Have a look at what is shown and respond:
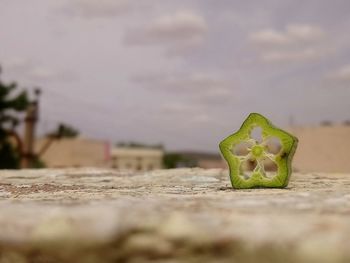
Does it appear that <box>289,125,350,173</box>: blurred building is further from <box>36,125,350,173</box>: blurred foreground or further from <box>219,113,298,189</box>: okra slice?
<box>219,113,298,189</box>: okra slice

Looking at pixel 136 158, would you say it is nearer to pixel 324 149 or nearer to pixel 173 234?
pixel 324 149

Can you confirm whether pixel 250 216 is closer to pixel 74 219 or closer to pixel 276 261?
pixel 276 261

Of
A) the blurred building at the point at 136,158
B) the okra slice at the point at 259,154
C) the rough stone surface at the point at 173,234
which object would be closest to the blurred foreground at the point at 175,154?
the blurred building at the point at 136,158

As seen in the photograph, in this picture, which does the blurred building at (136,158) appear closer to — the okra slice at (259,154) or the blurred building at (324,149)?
the blurred building at (324,149)

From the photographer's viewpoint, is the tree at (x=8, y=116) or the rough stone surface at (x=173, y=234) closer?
the rough stone surface at (x=173, y=234)

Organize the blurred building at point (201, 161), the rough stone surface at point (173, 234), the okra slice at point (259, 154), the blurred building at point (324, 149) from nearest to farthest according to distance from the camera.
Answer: the rough stone surface at point (173, 234) < the okra slice at point (259, 154) < the blurred building at point (324, 149) < the blurred building at point (201, 161)

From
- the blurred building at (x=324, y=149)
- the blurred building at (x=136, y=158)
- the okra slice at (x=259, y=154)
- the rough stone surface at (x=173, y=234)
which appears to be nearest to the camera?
the rough stone surface at (x=173, y=234)

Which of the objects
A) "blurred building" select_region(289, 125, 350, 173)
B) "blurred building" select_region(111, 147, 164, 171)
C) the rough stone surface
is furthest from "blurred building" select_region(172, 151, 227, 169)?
the rough stone surface

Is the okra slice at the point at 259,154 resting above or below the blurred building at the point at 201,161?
above

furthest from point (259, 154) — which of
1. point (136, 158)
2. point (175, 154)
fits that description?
point (175, 154)
